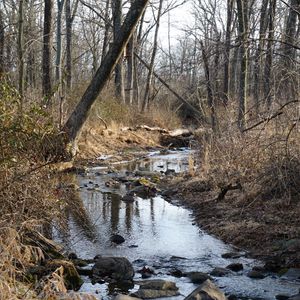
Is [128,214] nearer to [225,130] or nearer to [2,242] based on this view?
[225,130]

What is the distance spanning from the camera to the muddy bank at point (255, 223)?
25.3ft

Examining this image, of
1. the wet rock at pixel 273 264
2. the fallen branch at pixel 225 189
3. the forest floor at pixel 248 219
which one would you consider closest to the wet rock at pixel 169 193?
the forest floor at pixel 248 219

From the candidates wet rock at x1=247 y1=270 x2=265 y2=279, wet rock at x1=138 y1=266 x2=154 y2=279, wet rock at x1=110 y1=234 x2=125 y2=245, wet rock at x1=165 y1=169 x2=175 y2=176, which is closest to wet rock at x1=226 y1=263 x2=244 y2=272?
wet rock at x1=247 y1=270 x2=265 y2=279

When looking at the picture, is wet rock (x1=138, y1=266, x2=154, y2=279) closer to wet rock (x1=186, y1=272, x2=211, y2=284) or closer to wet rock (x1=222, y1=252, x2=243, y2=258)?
wet rock (x1=186, y1=272, x2=211, y2=284)

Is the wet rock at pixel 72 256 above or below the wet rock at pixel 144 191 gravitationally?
below

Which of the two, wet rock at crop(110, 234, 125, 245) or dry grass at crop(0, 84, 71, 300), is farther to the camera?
wet rock at crop(110, 234, 125, 245)

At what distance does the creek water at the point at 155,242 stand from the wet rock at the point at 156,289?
13 centimetres

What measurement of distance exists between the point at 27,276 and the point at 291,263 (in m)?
3.67

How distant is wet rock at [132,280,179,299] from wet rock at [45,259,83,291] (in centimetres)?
77

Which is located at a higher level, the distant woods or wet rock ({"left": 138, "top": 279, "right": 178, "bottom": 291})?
the distant woods

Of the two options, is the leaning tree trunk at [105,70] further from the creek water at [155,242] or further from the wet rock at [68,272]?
the wet rock at [68,272]

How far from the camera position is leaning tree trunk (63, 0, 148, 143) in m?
14.0

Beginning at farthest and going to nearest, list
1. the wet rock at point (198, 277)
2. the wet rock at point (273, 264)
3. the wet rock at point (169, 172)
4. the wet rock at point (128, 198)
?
the wet rock at point (169, 172)
the wet rock at point (128, 198)
the wet rock at point (273, 264)
the wet rock at point (198, 277)

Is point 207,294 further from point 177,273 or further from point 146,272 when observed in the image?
point 146,272
